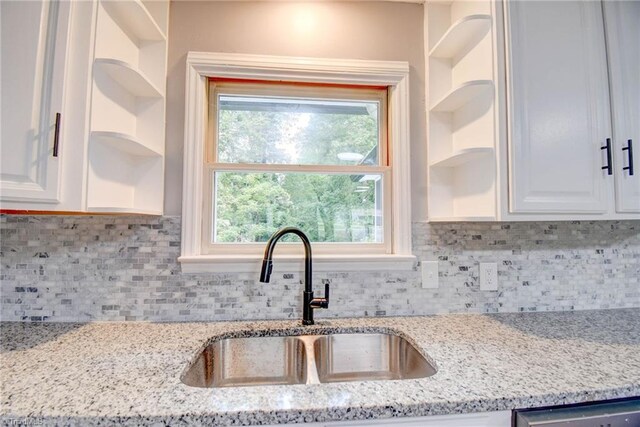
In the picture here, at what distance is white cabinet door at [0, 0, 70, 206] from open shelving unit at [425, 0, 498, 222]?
4.64 ft

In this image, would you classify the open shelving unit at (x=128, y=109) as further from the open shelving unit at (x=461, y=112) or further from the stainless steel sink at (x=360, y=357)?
the open shelving unit at (x=461, y=112)

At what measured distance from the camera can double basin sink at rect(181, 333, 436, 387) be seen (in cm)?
112

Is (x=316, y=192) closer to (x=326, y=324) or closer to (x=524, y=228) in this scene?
(x=326, y=324)

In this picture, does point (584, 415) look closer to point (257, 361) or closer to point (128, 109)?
point (257, 361)

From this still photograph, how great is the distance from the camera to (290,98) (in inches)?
57.0

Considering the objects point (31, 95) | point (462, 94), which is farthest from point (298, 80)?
point (31, 95)

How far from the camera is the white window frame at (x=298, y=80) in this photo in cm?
129

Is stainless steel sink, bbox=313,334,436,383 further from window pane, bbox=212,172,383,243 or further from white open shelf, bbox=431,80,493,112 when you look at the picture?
white open shelf, bbox=431,80,493,112

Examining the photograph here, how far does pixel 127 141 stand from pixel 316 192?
0.79 meters

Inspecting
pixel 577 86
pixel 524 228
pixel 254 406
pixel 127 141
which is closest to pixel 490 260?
pixel 524 228

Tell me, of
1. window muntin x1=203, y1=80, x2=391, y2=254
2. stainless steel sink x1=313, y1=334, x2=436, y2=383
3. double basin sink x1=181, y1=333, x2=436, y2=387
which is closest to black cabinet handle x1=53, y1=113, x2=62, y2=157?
window muntin x1=203, y1=80, x2=391, y2=254

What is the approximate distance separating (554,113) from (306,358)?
1328 mm

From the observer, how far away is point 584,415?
0.73 m

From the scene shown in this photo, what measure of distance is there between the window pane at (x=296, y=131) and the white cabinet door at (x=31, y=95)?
60 centimetres
